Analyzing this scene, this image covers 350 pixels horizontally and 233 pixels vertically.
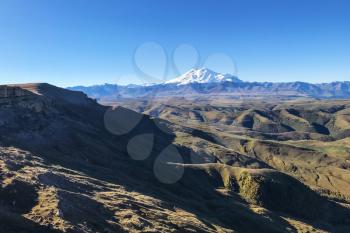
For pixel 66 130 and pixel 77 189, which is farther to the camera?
pixel 66 130

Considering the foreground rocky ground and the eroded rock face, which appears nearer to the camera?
the foreground rocky ground

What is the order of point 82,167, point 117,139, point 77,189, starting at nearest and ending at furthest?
1. point 77,189
2. point 82,167
3. point 117,139

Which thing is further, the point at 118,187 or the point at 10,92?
the point at 10,92

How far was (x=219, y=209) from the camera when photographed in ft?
384

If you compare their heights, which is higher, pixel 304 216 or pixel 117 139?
pixel 117 139

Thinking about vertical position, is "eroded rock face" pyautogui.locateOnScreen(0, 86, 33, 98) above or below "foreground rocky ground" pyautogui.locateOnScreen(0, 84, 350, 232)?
above

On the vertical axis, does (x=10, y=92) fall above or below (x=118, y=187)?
above

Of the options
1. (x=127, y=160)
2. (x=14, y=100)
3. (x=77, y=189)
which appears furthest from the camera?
(x=127, y=160)

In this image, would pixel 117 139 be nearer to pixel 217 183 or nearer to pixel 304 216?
pixel 217 183

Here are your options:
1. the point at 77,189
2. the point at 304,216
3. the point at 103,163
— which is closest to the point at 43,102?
the point at 103,163

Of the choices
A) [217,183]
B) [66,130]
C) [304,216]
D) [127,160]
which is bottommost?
[304,216]

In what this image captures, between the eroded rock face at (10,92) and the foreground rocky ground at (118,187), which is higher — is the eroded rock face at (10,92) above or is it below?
above

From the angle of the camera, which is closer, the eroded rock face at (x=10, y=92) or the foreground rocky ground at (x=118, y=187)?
the foreground rocky ground at (x=118, y=187)

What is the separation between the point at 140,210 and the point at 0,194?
28.0m
